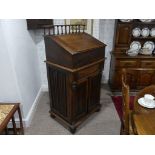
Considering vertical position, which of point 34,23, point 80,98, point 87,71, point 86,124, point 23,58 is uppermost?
point 34,23

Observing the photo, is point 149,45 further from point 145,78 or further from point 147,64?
point 145,78

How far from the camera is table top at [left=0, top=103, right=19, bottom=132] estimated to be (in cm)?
171

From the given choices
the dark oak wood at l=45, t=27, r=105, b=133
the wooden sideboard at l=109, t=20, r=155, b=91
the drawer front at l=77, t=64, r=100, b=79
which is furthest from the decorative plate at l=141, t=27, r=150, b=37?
the drawer front at l=77, t=64, r=100, b=79

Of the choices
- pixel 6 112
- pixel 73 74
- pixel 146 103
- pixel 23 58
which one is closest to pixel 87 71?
pixel 73 74

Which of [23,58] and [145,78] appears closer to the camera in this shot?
[23,58]

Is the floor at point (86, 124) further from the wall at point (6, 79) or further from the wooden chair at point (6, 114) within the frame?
the wall at point (6, 79)

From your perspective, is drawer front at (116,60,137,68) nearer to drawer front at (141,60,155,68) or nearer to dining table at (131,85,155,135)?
drawer front at (141,60,155,68)

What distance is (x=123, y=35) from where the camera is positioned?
2996 mm

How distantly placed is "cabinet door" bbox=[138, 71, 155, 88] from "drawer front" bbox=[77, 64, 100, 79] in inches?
48.4

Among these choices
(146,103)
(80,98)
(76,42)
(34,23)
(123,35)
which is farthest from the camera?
(123,35)

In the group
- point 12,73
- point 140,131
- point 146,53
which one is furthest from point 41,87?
point 140,131

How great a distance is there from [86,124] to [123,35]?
1.67 m

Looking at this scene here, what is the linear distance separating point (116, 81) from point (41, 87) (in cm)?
149
